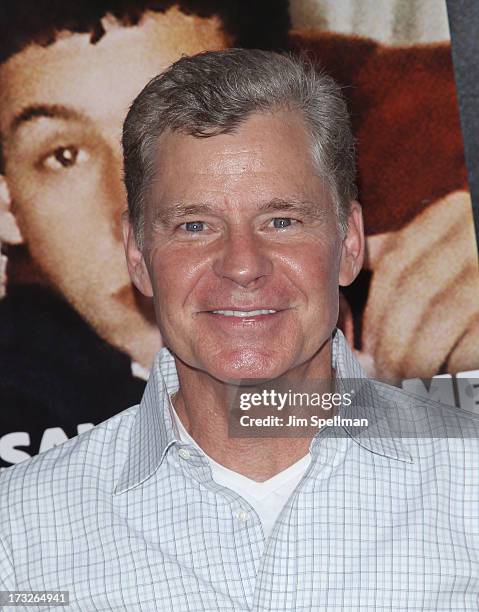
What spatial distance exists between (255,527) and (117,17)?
1087 mm

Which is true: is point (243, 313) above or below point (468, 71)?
below

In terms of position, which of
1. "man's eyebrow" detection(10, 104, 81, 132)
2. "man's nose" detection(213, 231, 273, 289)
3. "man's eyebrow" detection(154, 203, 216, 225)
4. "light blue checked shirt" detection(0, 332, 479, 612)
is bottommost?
"light blue checked shirt" detection(0, 332, 479, 612)

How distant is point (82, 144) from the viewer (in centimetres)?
183

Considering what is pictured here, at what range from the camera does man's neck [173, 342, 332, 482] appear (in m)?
1.47

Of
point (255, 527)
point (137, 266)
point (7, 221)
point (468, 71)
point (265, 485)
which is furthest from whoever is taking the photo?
point (468, 71)

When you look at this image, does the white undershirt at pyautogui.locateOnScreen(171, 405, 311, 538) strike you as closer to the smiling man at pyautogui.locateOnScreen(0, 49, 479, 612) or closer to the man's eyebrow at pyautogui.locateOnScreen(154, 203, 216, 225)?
the smiling man at pyautogui.locateOnScreen(0, 49, 479, 612)

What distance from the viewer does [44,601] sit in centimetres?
136

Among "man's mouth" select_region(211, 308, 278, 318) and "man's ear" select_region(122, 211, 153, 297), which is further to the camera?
"man's ear" select_region(122, 211, 153, 297)

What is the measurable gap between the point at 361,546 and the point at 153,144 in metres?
0.72

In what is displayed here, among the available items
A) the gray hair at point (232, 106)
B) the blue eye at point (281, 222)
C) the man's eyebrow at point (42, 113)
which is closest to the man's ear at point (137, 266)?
the gray hair at point (232, 106)

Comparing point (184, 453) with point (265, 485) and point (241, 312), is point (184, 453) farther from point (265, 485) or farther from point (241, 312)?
point (241, 312)

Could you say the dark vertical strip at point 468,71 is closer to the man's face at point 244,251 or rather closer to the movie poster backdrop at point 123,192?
the movie poster backdrop at point 123,192

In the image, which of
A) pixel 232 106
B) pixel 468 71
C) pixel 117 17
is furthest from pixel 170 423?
pixel 468 71

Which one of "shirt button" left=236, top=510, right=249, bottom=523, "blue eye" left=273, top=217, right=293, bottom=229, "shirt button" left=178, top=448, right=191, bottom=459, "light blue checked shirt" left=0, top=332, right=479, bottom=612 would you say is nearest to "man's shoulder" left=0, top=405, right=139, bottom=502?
"light blue checked shirt" left=0, top=332, right=479, bottom=612
